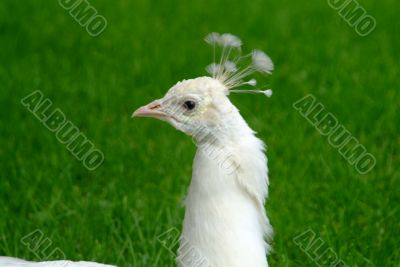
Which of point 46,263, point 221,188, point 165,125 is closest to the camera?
point 221,188

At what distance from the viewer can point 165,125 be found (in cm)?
528

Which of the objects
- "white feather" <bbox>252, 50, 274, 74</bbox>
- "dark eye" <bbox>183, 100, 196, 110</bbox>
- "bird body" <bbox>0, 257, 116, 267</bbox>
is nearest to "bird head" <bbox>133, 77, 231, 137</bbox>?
"dark eye" <bbox>183, 100, 196, 110</bbox>

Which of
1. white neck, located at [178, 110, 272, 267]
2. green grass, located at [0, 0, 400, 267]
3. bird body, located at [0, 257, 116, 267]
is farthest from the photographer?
green grass, located at [0, 0, 400, 267]

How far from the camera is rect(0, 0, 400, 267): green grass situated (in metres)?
3.92

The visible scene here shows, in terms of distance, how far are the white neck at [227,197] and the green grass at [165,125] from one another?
1208 millimetres

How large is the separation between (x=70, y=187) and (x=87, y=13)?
10.6 ft

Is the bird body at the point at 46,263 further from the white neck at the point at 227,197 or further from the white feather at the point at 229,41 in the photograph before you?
the white feather at the point at 229,41

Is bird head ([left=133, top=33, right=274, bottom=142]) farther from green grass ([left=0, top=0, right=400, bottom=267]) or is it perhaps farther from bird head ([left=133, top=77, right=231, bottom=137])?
green grass ([left=0, top=0, right=400, bottom=267])

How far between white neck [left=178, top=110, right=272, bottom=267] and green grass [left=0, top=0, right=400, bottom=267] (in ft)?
3.96

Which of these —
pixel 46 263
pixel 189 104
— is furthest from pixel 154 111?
pixel 46 263

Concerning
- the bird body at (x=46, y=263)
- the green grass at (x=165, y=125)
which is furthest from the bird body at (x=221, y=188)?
the green grass at (x=165, y=125)

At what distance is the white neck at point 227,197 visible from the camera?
2426mm

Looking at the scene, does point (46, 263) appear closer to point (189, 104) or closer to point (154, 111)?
point (154, 111)

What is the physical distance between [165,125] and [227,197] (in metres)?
2.87
